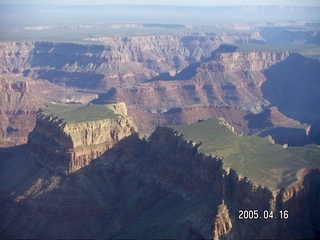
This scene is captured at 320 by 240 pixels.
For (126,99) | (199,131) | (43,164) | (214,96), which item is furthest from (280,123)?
(43,164)

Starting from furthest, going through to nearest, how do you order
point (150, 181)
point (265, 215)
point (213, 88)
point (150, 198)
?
point (213, 88) < point (150, 181) < point (150, 198) < point (265, 215)

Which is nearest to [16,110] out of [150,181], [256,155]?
[150,181]

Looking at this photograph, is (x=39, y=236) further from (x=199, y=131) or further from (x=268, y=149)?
(x=268, y=149)

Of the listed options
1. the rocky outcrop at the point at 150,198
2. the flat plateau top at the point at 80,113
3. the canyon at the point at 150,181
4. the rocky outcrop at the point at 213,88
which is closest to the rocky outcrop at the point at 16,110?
the canyon at the point at 150,181

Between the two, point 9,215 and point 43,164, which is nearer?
point 9,215

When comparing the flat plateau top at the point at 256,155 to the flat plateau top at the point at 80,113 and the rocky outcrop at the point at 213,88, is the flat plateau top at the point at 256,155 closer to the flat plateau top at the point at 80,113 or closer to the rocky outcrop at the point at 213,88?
the flat plateau top at the point at 80,113

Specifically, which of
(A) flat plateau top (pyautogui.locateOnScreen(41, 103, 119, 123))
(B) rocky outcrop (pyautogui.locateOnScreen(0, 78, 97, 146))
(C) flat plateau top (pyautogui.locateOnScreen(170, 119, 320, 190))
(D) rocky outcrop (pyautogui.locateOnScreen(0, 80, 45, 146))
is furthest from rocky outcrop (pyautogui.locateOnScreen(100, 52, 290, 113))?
(C) flat plateau top (pyautogui.locateOnScreen(170, 119, 320, 190))

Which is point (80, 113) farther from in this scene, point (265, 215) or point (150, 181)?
point (265, 215)
